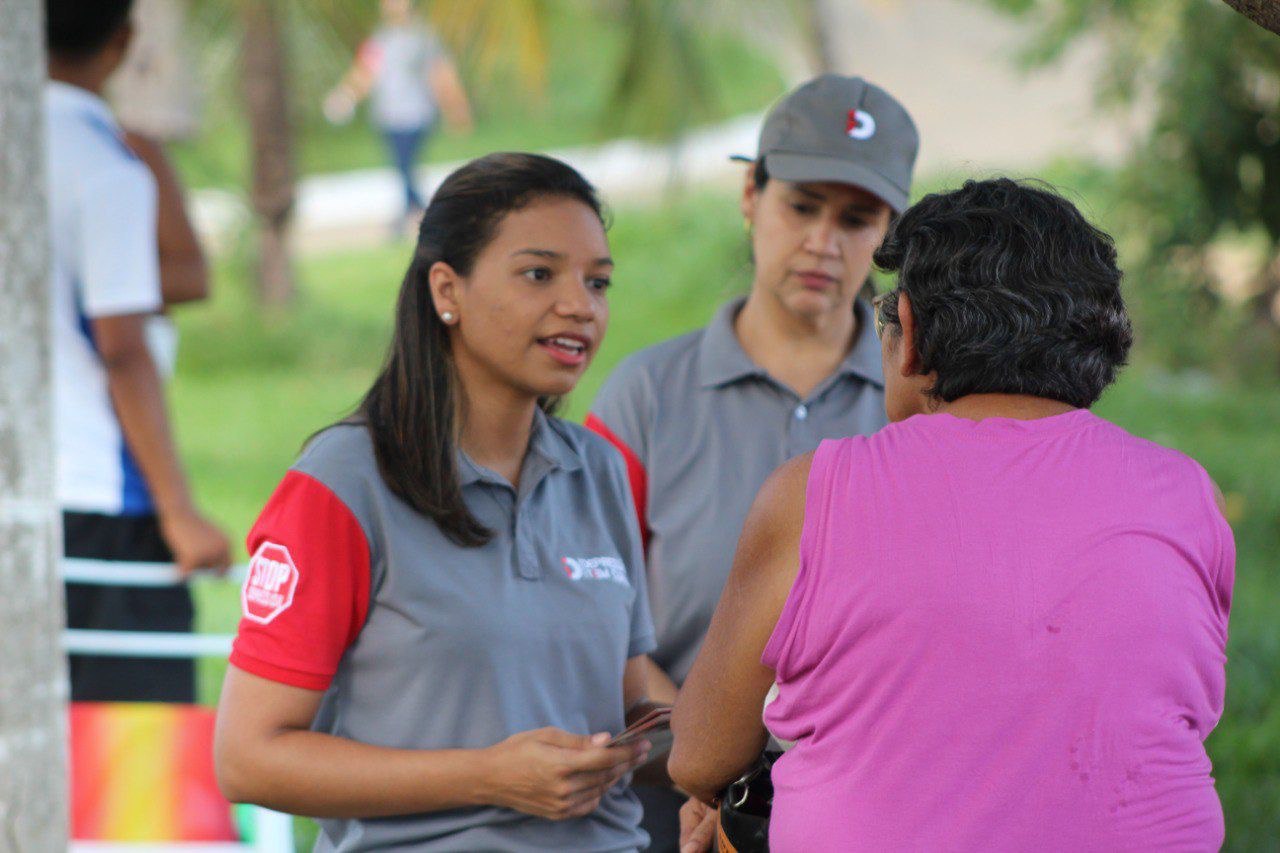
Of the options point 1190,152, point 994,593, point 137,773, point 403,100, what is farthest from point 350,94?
point 994,593

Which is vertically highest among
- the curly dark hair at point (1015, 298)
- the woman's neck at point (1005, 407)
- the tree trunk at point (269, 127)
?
the tree trunk at point (269, 127)

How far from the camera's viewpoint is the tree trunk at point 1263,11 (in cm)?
205

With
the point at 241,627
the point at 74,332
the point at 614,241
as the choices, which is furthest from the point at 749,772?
the point at 614,241

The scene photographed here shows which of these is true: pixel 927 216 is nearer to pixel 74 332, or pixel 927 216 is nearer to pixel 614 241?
pixel 74 332

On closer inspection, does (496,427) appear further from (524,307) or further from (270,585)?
(270,585)

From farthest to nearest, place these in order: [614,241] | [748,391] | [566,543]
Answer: [614,241] → [748,391] → [566,543]

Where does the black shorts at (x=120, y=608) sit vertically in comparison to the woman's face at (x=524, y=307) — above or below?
below

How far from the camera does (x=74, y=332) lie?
11.7 ft

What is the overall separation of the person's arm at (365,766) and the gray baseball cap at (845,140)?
4.20ft

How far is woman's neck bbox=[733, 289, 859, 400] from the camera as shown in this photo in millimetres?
3150

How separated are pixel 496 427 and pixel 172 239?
1496 millimetres

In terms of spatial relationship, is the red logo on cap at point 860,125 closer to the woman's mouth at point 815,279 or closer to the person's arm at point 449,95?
the woman's mouth at point 815,279

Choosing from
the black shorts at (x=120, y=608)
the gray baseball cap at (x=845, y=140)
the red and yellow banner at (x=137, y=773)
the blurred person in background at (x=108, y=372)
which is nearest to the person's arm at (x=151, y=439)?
the blurred person in background at (x=108, y=372)

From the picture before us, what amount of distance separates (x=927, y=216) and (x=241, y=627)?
1.06 meters
